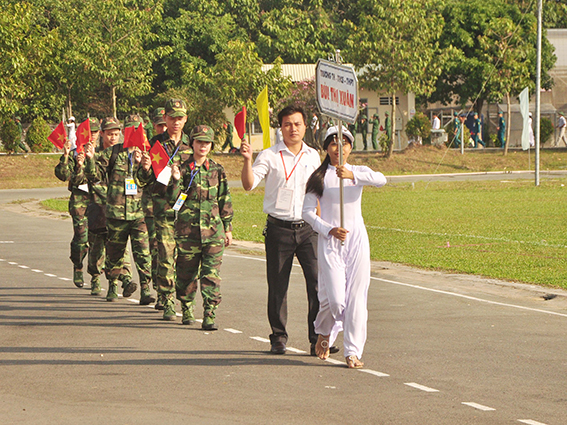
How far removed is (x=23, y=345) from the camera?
8156 millimetres

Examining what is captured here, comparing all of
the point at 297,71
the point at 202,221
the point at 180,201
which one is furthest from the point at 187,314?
the point at 297,71

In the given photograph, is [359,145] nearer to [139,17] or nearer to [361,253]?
[139,17]

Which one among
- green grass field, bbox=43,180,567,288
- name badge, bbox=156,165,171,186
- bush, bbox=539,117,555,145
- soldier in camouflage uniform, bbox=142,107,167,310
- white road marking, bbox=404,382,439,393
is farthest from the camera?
bush, bbox=539,117,555,145

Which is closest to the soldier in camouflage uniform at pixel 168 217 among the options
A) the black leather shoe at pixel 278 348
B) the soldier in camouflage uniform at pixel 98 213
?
the soldier in camouflage uniform at pixel 98 213

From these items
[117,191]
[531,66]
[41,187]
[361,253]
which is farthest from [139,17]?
[361,253]

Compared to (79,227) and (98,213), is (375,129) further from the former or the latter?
(98,213)

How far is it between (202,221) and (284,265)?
1.28m

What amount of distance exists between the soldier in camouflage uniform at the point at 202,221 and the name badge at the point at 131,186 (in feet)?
5.10

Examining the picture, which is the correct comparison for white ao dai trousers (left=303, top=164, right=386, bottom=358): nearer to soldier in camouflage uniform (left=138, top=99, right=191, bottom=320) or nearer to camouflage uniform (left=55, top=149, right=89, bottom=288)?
soldier in camouflage uniform (left=138, top=99, right=191, bottom=320)

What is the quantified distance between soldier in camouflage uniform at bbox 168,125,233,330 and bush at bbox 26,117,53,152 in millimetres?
34050

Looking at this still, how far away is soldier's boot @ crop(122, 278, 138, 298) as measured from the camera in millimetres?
10633

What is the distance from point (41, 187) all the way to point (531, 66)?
83.1ft

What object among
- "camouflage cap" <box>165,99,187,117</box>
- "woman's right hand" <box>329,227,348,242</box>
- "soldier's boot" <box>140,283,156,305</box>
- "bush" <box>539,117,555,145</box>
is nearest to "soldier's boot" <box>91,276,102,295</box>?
"soldier's boot" <box>140,283,156,305</box>

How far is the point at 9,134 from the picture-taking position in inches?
1604
